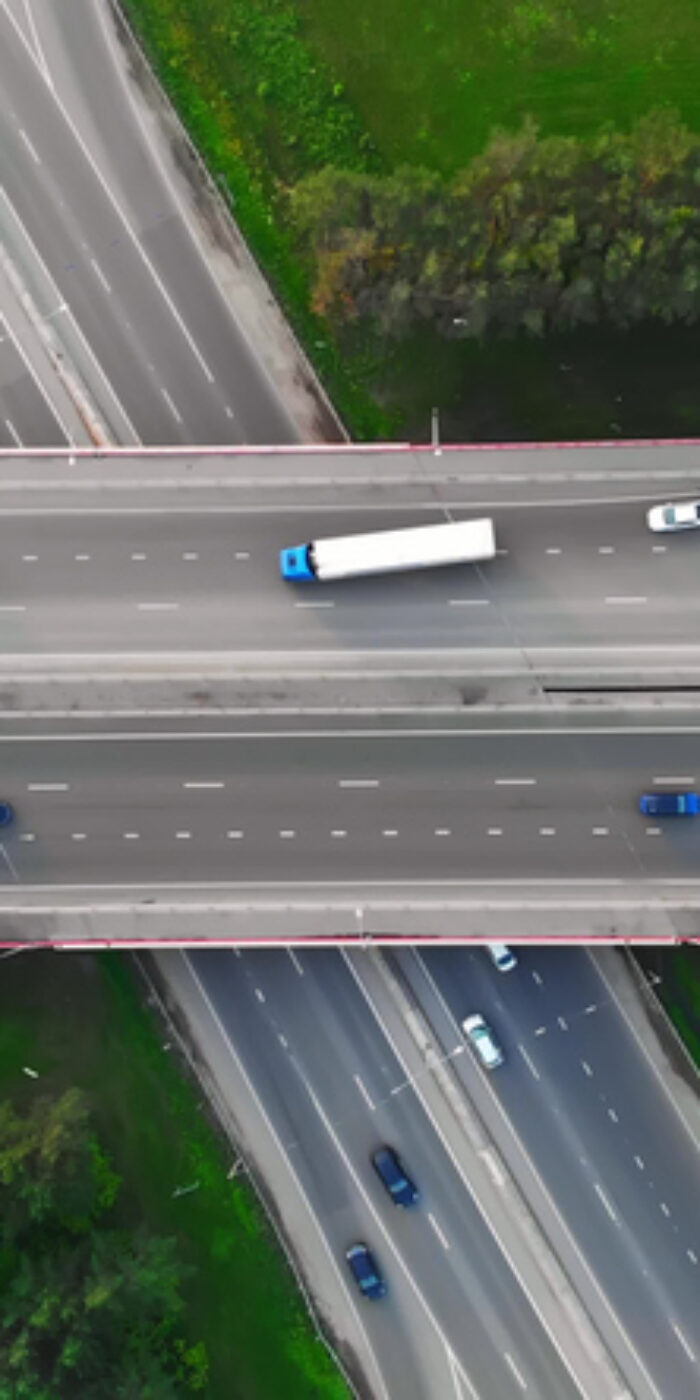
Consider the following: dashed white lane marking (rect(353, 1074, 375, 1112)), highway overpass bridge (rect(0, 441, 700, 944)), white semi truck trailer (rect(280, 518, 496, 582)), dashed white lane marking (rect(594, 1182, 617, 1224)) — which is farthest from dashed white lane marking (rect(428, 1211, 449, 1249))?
white semi truck trailer (rect(280, 518, 496, 582))

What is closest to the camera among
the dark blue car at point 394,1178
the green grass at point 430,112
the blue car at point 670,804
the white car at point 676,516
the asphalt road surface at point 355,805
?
the blue car at point 670,804

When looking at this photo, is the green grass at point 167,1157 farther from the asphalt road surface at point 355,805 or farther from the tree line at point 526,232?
the tree line at point 526,232

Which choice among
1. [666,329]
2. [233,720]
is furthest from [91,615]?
[666,329]

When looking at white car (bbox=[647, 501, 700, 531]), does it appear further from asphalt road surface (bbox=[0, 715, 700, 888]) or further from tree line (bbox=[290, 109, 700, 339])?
asphalt road surface (bbox=[0, 715, 700, 888])

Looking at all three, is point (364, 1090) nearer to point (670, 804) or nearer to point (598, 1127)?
point (598, 1127)

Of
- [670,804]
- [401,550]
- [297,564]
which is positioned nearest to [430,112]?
[401,550]

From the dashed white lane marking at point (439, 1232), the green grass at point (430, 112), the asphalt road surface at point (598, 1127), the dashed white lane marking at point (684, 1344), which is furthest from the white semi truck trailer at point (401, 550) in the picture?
the dashed white lane marking at point (684, 1344)
